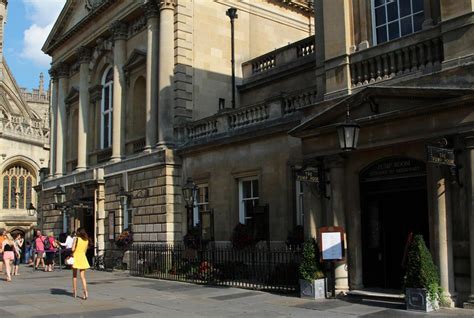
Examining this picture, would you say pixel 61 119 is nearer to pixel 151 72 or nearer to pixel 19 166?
pixel 151 72

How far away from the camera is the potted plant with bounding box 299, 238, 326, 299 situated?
44.9ft

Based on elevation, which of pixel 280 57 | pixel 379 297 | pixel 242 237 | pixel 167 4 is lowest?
pixel 379 297

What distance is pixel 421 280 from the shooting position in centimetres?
1124

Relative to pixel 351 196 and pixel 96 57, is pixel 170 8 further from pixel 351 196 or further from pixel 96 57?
pixel 351 196

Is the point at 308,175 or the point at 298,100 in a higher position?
the point at 298,100

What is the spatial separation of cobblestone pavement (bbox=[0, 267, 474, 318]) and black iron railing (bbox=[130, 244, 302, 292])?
76 centimetres

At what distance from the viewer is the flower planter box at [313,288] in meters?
13.6

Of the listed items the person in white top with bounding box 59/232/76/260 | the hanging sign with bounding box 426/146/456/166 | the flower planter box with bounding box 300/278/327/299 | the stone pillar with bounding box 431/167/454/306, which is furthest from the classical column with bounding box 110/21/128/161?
the hanging sign with bounding box 426/146/456/166

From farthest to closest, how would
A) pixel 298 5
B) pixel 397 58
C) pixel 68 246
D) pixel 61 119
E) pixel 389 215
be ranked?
pixel 61 119, pixel 298 5, pixel 68 246, pixel 389 215, pixel 397 58

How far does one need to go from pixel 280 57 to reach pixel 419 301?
1349 centimetres

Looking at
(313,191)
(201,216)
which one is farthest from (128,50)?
(313,191)

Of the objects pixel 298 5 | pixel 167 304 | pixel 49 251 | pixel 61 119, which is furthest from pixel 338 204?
Result: pixel 61 119

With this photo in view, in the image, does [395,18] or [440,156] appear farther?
[395,18]

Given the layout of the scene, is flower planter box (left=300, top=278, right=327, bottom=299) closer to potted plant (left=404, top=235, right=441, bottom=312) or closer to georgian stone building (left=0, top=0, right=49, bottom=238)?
potted plant (left=404, top=235, right=441, bottom=312)
